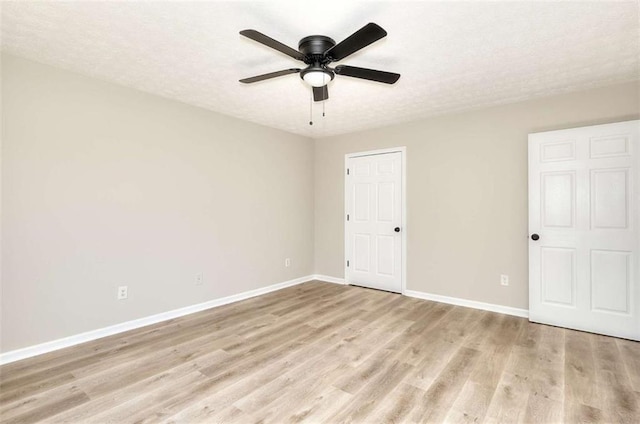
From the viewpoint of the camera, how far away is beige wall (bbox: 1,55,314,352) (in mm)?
2553

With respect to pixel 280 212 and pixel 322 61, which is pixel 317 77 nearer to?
pixel 322 61

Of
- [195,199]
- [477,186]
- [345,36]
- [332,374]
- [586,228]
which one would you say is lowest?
[332,374]

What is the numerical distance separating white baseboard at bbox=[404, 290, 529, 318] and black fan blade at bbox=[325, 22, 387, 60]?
333 centimetres

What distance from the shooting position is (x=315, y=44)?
6.93ft

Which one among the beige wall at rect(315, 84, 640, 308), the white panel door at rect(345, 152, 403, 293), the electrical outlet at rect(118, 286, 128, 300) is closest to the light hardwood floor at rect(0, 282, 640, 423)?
the electrical outlet at rect(118, 286, 128, 300)

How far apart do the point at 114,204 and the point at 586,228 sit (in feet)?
15.5

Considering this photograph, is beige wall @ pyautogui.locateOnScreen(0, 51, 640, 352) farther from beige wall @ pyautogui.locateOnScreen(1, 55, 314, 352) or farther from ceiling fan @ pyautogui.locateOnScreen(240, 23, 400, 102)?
ceiling fan @ pyautogui.locateOnScreen(240, 23, 400, 102)

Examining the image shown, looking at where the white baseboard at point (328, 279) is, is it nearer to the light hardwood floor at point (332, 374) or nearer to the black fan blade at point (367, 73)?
the light hardwood floor at point (332, 374)

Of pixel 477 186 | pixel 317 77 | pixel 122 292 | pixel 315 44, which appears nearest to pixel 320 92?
pixel 317 77

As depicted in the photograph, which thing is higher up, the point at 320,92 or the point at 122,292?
the point at 320,92

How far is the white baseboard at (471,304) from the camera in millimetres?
3583

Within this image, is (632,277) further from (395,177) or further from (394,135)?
(394,135)

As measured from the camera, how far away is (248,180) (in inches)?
171

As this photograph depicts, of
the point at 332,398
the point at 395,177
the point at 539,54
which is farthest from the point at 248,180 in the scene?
the point at 539,54
